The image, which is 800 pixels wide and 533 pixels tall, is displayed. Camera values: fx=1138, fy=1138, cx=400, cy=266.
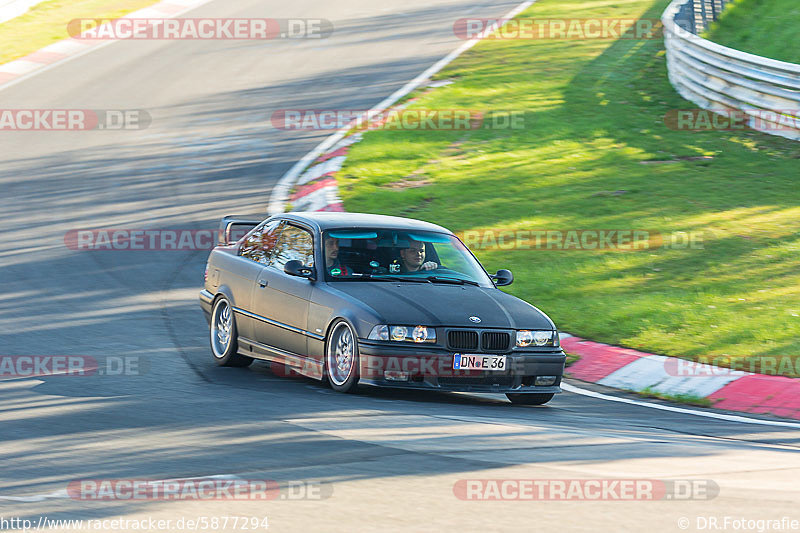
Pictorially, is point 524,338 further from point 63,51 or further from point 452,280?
point 63,51

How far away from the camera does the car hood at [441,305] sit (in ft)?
30.2

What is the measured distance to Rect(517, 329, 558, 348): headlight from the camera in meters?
9.44

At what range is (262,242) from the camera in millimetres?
11141

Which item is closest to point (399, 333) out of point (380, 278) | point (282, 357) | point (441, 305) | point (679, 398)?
point (441, 305)

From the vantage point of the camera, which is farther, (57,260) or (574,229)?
(574,229)

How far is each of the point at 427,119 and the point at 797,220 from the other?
28.5 feet

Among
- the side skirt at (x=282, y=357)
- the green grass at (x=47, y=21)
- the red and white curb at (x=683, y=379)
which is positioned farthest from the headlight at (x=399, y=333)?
the green grass at (x=47, y=21)

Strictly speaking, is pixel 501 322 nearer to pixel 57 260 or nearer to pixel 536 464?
pixel 536 464

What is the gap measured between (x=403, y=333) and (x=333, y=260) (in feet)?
4.43

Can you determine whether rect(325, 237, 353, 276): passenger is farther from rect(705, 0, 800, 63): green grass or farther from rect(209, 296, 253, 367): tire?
rect(705, 0, 800, 63): green grass

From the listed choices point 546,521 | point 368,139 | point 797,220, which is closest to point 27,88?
Result: point 368,139

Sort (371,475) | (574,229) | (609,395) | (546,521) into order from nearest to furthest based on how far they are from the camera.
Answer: (546,521) → (371,475) → (609,395) → (574,229)

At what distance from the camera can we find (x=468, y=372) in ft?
30.1

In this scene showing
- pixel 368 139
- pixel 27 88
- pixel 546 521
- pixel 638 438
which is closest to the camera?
pixel 546 521
